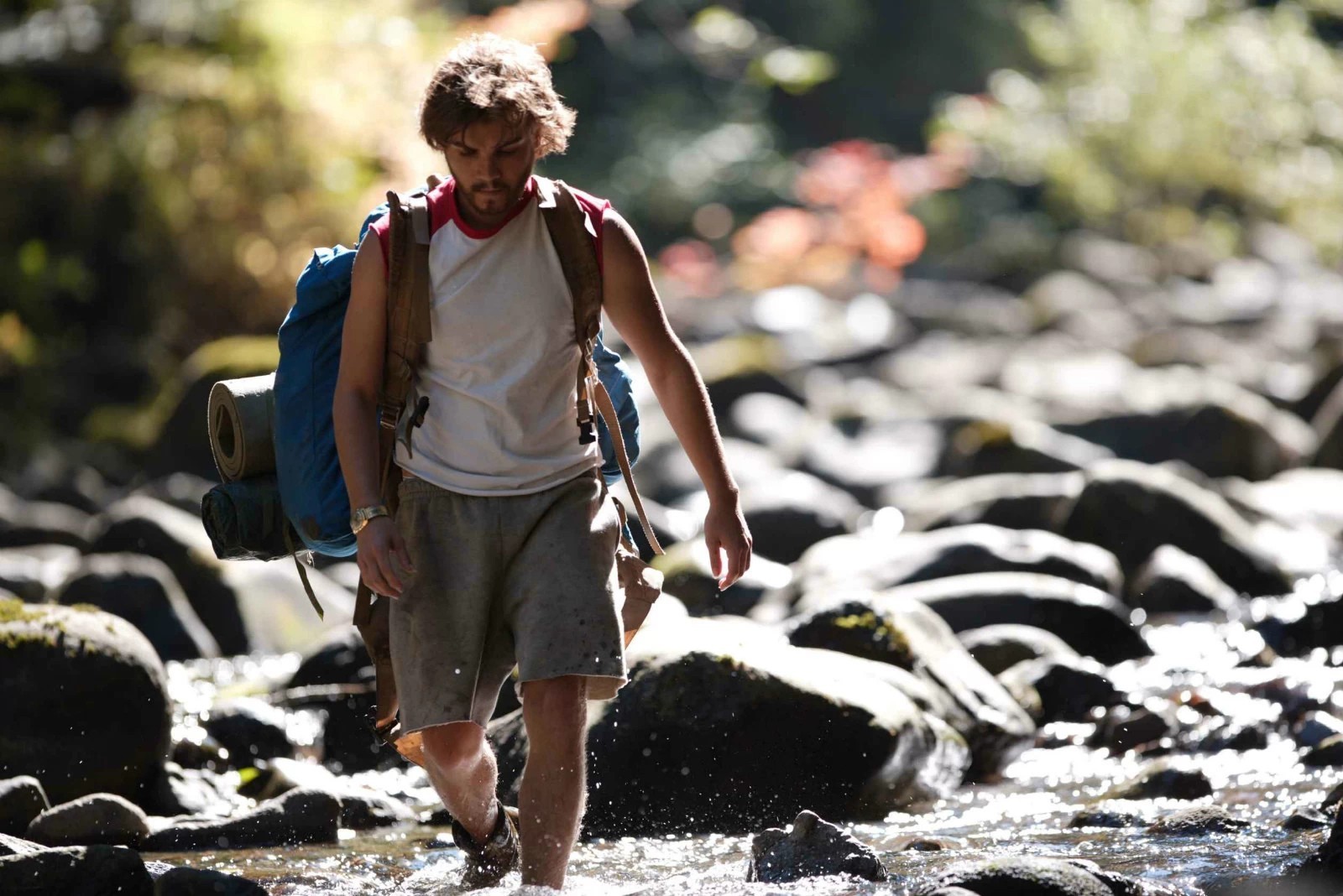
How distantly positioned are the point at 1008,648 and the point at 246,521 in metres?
4.02

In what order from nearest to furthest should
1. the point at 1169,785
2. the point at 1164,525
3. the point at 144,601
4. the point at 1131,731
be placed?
the point at 1169,785 → the point at 1131,731 → the point at 144,601 → the point at 1164,525

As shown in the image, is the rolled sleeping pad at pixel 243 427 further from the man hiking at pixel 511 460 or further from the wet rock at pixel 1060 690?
the wet rock at pixel 1060 690

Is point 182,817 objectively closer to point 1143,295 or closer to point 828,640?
point 828,640

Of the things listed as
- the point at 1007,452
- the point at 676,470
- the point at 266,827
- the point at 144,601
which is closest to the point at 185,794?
the point at 266,827

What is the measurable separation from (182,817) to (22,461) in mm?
9163

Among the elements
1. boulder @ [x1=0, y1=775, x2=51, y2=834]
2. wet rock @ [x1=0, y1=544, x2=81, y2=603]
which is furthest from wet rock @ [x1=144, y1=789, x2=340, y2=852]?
wet rock @ [x1=0, y1=544, x2=81, y2=603]

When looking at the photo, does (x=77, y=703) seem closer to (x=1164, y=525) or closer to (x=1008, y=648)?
(x=1008, y=648)

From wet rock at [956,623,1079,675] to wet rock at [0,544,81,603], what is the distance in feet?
14.1

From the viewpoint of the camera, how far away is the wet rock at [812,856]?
12.9 feet

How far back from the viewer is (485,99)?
128 inches

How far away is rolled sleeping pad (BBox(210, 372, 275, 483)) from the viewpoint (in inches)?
149

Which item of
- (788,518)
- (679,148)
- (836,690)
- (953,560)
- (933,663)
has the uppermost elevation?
(679,148)

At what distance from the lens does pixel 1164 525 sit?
9.12 meters

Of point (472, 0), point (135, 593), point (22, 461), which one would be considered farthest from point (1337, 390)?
point (472, 0)
